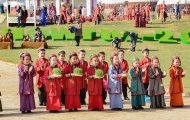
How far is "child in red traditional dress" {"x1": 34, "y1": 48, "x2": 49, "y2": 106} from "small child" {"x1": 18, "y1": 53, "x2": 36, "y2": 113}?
1085 millimetres

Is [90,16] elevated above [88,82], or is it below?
above

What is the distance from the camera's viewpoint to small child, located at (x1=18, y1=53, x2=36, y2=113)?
14.7 metres

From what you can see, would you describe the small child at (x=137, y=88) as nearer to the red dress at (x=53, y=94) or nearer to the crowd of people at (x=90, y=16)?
the red dress at (x=53, y=94)

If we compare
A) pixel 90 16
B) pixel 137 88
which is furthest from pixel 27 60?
pixel 90 16

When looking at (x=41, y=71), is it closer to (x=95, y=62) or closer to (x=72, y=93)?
(x=72, y=93)

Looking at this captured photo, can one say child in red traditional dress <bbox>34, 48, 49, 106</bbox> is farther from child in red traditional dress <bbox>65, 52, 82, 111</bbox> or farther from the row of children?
child in red traditional dress <bbox>65, 52, 82, 111</bbox>

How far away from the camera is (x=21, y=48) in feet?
107

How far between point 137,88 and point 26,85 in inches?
113

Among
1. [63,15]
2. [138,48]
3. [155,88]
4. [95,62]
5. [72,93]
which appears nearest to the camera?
[72,93]

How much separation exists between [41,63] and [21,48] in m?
17.0

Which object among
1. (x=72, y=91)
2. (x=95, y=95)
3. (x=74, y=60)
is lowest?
(x=95, y=95)

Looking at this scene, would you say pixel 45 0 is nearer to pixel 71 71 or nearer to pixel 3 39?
pixel 3 39

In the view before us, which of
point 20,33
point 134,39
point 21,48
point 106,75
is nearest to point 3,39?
point 21,48

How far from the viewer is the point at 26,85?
48.5 ft
